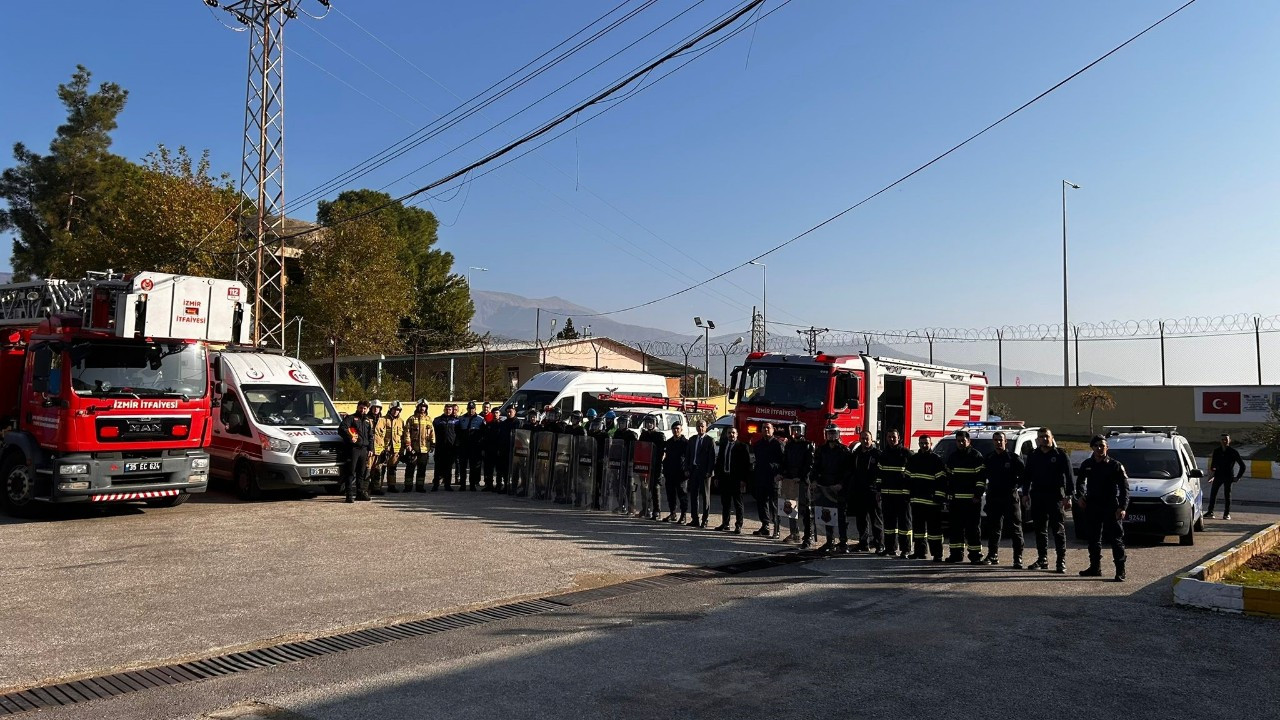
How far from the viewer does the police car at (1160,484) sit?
41.3ft

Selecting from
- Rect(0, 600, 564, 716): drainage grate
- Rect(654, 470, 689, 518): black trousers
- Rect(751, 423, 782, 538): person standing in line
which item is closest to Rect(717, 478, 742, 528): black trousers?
Rect(751, 423, 782, 538): person standing in line

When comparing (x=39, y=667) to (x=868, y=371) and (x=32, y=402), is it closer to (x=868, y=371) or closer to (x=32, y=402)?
(x=32, y=402)

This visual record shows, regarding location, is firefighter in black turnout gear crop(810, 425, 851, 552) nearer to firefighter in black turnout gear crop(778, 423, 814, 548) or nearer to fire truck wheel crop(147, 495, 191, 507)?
firefighter in black turnout gear crop(778, 423, 814, 548)

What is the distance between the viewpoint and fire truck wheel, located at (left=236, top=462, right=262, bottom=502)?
52.1 ft

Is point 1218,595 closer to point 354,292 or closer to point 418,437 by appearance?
point 418,437

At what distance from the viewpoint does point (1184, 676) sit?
650 centimetres

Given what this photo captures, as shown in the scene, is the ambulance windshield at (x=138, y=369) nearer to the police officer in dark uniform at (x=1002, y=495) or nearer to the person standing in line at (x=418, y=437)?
the person standing in line at (x=418, y=437)

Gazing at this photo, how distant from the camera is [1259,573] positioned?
32.0ft

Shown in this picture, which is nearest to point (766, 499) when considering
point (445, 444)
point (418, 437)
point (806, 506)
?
point (806, 506)

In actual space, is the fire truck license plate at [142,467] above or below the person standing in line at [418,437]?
below

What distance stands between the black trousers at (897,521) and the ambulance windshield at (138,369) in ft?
34.0

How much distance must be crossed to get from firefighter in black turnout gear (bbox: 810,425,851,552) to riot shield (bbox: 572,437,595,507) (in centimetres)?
478

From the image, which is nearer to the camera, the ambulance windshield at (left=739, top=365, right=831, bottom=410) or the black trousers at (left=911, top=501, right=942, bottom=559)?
the black trousers at (left=911, top=501, right=942, bottom=559)

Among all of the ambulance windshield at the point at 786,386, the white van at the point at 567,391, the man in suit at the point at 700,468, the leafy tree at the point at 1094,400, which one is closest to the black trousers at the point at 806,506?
the man in suit at the point at 700,468
